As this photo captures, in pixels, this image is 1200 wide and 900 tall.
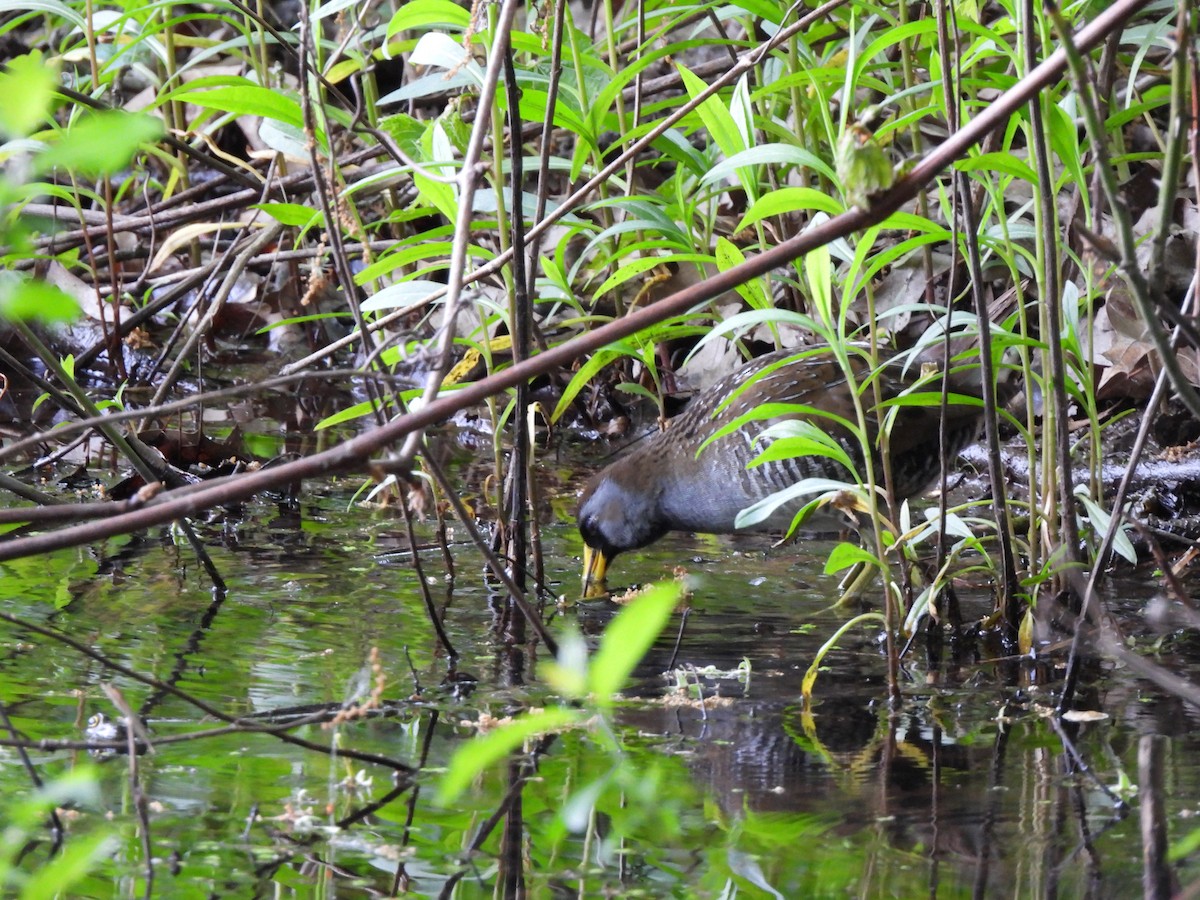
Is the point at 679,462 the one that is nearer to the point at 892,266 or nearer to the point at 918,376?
the point at 918,376

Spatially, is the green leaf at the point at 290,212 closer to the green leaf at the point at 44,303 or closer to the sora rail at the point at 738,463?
the sora rail at the point at 738,463

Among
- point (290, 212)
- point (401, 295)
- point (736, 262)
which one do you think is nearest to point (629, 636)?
point (401, 295)

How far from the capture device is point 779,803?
1.97m

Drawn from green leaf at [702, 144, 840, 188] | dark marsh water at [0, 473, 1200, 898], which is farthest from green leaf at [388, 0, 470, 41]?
dark marsh water at [0, 473, 1200, 898]

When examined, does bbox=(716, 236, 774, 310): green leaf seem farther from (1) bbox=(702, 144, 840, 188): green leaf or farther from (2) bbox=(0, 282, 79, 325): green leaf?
(2) bbox=(0, 282, 79, 325): green leaf

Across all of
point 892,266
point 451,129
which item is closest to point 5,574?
point 451,129

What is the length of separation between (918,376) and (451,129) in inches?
54.9

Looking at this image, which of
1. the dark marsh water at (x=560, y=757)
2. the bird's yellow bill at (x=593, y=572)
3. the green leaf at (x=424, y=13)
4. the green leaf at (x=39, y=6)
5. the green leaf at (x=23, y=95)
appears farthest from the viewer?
the green leaf at (x=39, y=6)

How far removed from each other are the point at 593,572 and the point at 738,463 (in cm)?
55

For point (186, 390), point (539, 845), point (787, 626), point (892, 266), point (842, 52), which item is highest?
point (842, 52)

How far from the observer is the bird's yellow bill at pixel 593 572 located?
3.30 metres

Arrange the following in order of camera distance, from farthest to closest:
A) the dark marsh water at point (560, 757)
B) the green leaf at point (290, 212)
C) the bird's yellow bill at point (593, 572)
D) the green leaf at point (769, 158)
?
the bird's yellow bill at point (593, 572) → the green leaf at point (290, 212) → the green leaf at point (769, 158) → the dark marsh water at point (560, 757)

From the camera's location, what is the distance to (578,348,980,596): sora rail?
3.48 m

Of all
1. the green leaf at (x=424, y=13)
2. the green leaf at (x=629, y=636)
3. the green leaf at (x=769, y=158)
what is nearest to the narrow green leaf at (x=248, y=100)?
the green leaf at (x=424, y=13)
